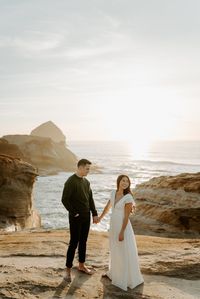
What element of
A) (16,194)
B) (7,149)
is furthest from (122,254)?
(7,149)

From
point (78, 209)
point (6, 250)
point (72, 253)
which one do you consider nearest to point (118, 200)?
point (78, 209)

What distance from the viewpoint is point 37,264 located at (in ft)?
22.7

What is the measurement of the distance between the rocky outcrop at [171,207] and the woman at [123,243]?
9615 millimetres

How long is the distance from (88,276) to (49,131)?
178757mm

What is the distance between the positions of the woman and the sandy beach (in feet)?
0.60

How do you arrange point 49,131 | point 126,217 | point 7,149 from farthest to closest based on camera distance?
point 49,131
point 7,149
point 126,217

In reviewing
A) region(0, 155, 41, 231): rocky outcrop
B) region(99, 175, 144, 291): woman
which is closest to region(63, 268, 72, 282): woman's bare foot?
region(99, 175, 144, 291): woman

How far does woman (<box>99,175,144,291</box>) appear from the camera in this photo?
5840 millimetres

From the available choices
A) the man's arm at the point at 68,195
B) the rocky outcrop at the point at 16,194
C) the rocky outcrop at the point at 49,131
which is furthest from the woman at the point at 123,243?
the rocky outcrop at the point at 49,131

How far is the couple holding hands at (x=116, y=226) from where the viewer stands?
5863mm

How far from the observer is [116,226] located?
5.94 meters

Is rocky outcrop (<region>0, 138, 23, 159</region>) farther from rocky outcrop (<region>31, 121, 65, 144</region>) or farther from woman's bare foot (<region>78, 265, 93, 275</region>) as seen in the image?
A: rocky outcrop (<region>31, 121, 65, 144</region>)

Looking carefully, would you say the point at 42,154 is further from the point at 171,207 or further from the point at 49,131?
the point at 49,131

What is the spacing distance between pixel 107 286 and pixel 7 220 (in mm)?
15078
